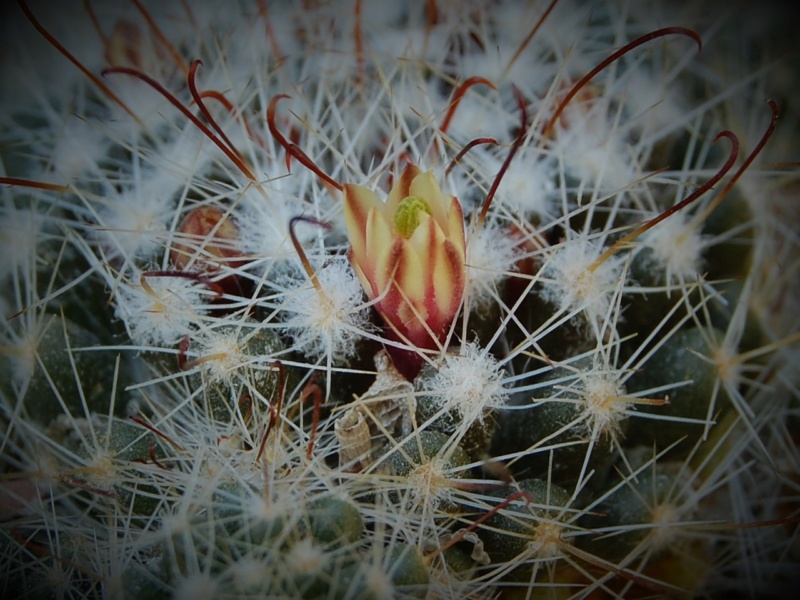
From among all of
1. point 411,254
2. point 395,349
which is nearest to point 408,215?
point 411,254

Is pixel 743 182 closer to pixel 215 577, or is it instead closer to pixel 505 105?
pixel 505 105

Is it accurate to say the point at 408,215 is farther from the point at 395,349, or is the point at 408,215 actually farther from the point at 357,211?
the point at 395,349

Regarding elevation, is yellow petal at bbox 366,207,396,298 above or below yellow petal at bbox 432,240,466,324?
above

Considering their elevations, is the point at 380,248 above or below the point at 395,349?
above

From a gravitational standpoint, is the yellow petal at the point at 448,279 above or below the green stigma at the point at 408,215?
below

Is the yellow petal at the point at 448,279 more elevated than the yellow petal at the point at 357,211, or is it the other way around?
the yellow petal at the point at 357,211
